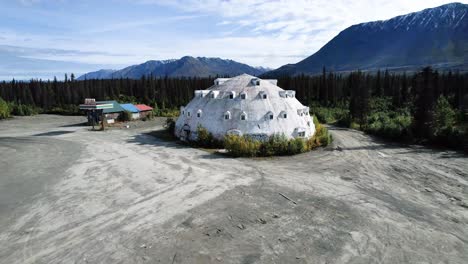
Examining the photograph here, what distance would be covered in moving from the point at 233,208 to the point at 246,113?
2084 cm

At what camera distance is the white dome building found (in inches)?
1548

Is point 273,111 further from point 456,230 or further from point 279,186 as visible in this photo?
point 456,230

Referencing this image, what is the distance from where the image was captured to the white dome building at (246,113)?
39312 millimetres

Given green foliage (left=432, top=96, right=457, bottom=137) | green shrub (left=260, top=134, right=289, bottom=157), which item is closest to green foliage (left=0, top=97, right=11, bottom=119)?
green shrub (left=260, top=134, right=289, bottom=157)

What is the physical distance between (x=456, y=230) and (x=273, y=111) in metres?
25.4

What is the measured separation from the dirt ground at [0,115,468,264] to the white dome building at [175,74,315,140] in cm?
570

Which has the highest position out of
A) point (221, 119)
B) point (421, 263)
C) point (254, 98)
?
point (254, 98)

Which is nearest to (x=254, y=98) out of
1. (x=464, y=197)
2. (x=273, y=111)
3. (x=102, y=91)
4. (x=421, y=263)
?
(x=273, y=111)

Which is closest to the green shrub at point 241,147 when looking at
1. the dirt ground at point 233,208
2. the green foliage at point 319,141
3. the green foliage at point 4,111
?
the dirt ground at point 233,208

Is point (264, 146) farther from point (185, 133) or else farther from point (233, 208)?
point (233, 208)

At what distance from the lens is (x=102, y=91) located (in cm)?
10219

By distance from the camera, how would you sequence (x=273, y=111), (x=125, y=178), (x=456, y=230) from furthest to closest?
(x=273, y=111), (x=125, y=178), (x=456, y=230)

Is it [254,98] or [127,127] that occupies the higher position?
[254,98]

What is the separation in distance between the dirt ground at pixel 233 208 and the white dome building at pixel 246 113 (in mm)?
5704
